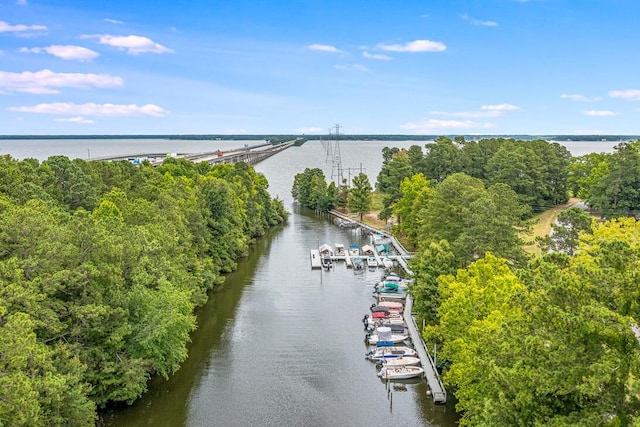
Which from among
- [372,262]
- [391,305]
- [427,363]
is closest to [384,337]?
[427,363]

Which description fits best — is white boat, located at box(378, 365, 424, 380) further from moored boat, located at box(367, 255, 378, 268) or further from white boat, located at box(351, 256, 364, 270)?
moored boat, located at box(367, 255, 378, 268)

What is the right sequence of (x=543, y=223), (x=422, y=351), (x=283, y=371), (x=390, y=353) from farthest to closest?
(x=543, y=223), (x=422, y=351), (x=390, y=353), (x=283, y=371)

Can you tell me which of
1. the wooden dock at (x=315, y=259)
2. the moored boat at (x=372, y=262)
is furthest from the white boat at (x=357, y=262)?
the wooden dock at (x=315, y=259)

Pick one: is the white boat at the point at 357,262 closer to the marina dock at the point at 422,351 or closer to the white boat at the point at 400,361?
the marina dock at the point at 422,351

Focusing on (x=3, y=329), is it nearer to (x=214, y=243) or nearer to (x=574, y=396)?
(x=574, y=396)

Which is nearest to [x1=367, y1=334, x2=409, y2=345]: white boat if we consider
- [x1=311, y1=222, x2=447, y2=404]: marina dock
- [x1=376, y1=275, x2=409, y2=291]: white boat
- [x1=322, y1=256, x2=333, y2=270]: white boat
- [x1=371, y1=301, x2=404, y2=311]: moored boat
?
[x1=311, y1=222, x2=447, y2=404]: marina dock

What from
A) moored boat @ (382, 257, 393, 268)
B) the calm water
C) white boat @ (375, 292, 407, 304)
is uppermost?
moored boat @ (382, 257, 393, 268)

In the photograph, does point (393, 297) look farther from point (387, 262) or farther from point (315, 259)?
point (315, 259)
